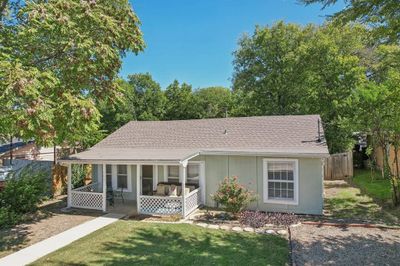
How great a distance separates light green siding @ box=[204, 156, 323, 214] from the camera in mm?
13109

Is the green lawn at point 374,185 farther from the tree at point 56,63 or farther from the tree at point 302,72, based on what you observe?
the tree at point 56,63

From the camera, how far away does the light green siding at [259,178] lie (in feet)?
43.0

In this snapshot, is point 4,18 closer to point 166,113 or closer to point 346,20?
point 346,20

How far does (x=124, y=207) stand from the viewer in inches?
591

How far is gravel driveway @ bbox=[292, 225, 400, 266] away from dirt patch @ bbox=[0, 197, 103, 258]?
337 inches

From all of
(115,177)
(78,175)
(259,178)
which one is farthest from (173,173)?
(78,175)

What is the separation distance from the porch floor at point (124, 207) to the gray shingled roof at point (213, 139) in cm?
255

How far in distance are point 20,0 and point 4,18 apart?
98 cm

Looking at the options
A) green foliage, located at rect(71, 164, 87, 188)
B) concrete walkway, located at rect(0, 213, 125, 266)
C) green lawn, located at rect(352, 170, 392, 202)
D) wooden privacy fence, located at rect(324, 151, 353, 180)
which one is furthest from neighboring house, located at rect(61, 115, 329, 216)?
wooden privacy fence, located at rect(324, 151, 353, 180)

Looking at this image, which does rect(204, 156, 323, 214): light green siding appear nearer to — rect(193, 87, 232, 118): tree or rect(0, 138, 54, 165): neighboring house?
rect(0, 138, 54, 165): neighboring house

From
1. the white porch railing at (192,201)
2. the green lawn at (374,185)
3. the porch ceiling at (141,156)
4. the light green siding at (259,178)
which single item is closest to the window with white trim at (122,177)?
the porch ceiling at (141,156)

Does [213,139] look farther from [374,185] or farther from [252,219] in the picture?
[374,185]

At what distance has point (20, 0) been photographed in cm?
1188

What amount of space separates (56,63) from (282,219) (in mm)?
10567
